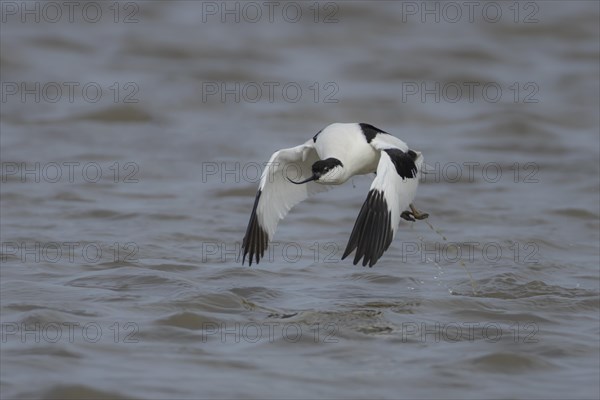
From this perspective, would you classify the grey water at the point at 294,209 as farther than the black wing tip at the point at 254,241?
No

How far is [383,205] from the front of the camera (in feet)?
25.5

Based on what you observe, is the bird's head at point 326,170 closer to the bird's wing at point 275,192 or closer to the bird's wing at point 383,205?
the bird's wing at point 383,205

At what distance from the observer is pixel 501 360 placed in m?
7.21

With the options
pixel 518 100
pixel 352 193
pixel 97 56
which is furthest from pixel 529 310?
pixel 97 56

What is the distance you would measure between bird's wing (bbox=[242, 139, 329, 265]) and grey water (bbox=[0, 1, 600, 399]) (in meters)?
0.38

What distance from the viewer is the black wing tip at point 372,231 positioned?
7.60 metres

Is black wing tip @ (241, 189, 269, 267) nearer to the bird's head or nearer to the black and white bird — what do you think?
the black and white bird

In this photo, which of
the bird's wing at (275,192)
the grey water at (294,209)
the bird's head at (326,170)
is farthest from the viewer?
the bird's wing at (275,192)

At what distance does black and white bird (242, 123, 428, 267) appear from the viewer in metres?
7.67

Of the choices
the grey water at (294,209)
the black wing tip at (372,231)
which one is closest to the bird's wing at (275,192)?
the grey water at (294,209)

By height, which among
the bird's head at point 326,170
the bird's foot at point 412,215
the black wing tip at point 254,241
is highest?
the bird's head at point 326,170

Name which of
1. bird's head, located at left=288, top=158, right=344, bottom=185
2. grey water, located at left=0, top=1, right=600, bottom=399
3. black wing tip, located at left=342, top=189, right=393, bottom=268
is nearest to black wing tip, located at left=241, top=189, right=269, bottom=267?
grey water, located at left=0, top=1, right=600, bottom=399

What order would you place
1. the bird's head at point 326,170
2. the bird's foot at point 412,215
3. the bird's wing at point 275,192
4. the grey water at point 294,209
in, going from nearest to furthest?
1. the grey water at point 294,209
2. the bird's head at point 326,170
3. the bird's wing at point 275,192
4. the bird's foot at point 412,215

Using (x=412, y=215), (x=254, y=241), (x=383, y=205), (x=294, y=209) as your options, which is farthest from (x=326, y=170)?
(x=294, y=209)
